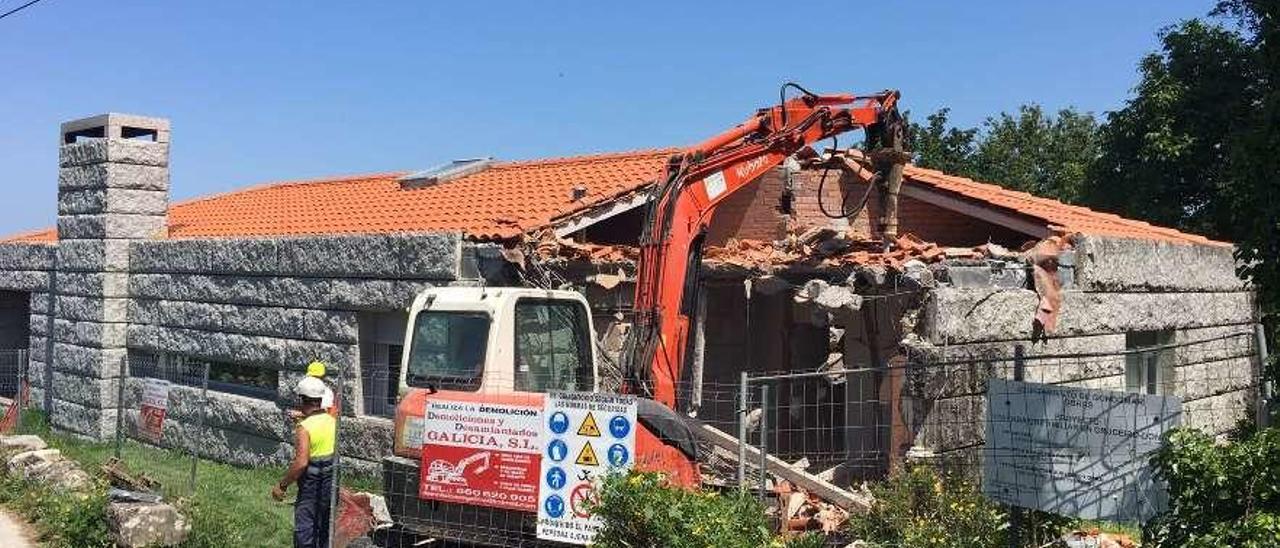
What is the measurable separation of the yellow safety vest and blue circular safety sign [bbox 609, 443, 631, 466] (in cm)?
224

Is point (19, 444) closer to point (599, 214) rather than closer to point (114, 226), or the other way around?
point (114, 226)

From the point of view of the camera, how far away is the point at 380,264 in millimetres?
13398

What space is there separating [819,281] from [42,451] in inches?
394

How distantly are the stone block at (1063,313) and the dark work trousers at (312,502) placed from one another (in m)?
5.33

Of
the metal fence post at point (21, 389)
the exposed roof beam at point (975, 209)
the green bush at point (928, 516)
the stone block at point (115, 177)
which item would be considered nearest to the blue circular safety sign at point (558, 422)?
the green bush at point (928, 516)

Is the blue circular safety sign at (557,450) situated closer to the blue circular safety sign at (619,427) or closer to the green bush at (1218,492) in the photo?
the blue circular safety sign at (619,427)

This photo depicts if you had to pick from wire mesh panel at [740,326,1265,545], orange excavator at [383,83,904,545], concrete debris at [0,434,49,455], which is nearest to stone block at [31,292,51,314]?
concrete debris at [0,434,49,455]

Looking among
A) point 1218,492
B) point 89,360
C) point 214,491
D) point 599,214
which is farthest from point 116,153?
point 1218,492

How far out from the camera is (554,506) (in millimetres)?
8203

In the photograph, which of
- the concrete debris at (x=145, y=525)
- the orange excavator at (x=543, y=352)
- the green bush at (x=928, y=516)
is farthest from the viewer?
the concrete debris at (x=145, y=525)

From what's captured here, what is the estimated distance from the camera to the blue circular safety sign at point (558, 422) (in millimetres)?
8203

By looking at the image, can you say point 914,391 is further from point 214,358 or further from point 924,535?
point 214,358

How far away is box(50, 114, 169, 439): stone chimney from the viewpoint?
1756 cm

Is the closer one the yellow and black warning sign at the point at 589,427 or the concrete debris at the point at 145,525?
the yellow and black warning sign at the point at 589,427
